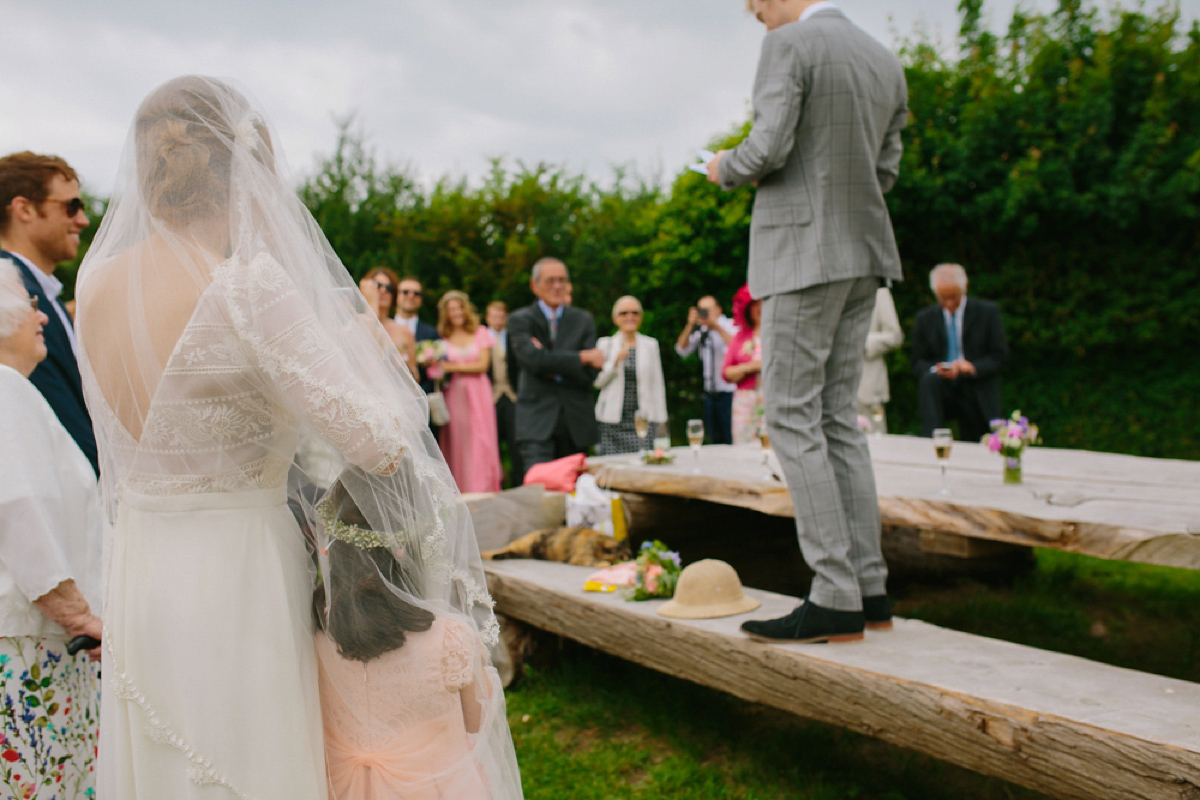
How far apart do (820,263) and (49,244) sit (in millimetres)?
2588

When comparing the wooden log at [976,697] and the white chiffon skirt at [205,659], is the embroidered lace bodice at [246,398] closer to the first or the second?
the white chiffon skirt at [205,659]

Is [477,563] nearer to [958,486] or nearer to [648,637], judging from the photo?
[648,637]

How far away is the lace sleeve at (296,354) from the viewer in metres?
1.55

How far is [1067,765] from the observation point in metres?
2.05

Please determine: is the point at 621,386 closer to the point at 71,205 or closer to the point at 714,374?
the point at 714,374

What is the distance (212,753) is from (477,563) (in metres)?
0.62

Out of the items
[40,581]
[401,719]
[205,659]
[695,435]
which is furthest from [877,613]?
[40,581]

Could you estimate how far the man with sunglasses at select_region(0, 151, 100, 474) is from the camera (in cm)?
275

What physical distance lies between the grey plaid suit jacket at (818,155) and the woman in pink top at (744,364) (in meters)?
4.06

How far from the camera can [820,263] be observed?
2.61 m

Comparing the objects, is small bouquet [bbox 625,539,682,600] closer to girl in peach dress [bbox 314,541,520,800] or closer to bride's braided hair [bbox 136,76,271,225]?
girl in peach dress [bbox 314,541,520,800]

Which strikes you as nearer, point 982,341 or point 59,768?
point 59,768

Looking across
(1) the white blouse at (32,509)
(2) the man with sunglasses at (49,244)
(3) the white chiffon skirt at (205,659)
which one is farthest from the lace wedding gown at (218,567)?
(2) the man with sunglasses at (49,244)

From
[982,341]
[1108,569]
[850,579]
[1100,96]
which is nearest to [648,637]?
[850,579]
